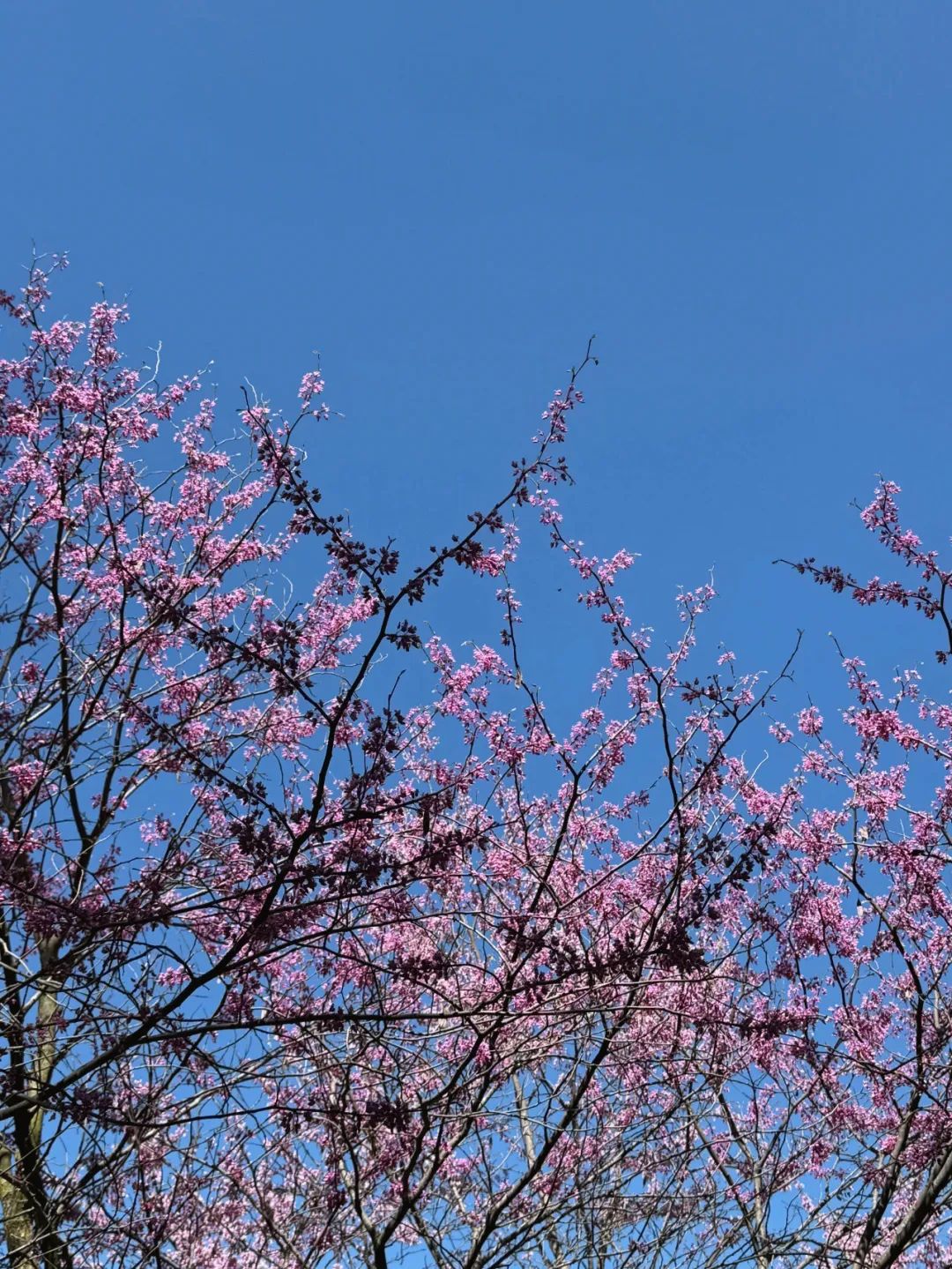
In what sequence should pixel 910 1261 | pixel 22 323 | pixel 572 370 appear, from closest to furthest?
pixel 572 370
pixel 22 323
pixel 910 1261

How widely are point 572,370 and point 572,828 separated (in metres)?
4.20

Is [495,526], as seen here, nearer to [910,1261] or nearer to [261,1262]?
[261,1262]

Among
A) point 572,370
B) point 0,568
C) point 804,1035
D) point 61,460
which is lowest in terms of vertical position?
point 804,1035

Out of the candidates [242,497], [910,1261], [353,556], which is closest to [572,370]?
[353,556]

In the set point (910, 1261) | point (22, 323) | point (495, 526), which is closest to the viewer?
point (495, 526)

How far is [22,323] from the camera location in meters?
7.84

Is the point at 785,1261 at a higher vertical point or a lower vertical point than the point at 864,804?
lower

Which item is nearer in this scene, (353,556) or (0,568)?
(353,556)

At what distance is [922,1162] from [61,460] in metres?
7.82

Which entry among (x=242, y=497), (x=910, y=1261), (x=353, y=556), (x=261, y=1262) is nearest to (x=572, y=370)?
(x=353, y=556)

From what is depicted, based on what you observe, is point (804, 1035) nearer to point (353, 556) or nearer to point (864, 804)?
point (864, 804)

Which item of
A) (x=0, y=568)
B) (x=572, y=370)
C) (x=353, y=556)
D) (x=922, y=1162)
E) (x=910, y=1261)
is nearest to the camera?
(x=353, y=556)

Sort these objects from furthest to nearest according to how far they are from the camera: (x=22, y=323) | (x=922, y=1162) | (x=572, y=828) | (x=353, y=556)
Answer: (x=572, y=828) < (x=22, y=323) < (x=922, y=1162) < (x=353, y=556)

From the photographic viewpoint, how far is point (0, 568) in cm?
734
